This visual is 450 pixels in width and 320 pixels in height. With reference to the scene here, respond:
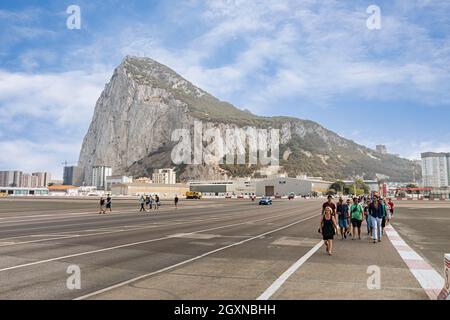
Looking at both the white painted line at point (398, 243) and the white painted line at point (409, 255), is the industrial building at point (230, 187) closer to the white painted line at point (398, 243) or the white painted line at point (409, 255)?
the white painted line at point (398, 243)

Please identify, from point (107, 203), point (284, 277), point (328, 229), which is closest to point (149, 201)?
point (107, 203)

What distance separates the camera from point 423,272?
8094mm

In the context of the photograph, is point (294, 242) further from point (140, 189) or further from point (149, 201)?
point (140, 189)

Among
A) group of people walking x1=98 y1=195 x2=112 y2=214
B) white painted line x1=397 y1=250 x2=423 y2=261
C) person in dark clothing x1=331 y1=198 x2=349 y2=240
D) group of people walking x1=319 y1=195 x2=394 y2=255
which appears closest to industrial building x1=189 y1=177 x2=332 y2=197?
group of people walking x1=98 y1=195 x2=112 y2=214

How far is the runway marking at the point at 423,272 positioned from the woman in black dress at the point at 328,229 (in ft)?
6.73

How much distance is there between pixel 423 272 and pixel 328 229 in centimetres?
307

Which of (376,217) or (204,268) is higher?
(376,217)

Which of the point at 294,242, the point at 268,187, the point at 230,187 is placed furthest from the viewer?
the point at 230,187

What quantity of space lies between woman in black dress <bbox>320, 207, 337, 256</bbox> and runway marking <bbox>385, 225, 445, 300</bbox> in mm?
2051

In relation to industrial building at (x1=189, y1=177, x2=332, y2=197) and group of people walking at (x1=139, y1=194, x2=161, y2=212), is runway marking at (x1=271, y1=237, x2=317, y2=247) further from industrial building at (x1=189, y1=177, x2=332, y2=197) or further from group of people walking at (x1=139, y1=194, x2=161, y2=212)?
industrial building at (x1=189, y1=177, x2=332, y2=197)

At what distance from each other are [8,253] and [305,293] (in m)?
9.06

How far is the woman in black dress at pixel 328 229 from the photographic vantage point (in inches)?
420
